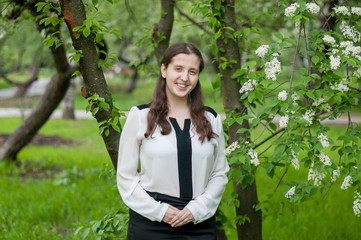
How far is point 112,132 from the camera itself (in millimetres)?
2891

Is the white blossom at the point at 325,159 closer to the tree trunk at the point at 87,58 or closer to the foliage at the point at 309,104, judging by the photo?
the foliage at the point at 309,104

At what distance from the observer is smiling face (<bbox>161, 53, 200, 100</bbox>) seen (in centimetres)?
233

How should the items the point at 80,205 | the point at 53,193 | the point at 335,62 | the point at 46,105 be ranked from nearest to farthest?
the point at 335,62, the point at 80,205, the point at 53,193, the point at 46,105

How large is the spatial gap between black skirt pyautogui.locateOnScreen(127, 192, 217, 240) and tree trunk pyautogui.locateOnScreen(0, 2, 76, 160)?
3.78 metres

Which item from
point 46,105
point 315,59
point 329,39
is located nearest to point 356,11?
point 329,39

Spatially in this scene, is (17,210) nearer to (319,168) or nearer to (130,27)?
(319,168)

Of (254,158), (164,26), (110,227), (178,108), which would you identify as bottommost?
(110,227)

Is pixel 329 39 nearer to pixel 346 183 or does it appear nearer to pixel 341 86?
pixel 341 86

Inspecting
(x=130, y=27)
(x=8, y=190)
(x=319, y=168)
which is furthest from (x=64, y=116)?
(x=319, y=168)

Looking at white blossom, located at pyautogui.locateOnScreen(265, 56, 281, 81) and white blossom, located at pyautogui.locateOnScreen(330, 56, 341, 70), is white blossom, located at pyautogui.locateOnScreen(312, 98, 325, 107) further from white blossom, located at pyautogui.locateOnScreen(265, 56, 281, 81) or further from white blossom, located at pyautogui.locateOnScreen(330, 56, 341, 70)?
white blossom, located at pyautogui.locateOnScreen(265, 56, 281, 81)

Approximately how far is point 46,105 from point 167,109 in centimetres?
462

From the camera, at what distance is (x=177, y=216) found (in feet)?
7.30

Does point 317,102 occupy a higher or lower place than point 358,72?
lower

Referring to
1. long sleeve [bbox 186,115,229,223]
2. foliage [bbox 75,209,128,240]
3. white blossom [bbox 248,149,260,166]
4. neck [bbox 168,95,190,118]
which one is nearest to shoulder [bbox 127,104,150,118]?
neck [bbox 168,95,190,118]
